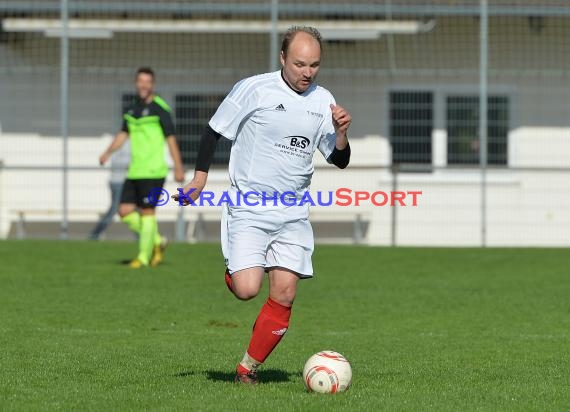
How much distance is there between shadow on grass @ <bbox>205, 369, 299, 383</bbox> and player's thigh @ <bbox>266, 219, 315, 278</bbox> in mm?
705

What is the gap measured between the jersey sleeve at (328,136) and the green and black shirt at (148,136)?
785 centimetres

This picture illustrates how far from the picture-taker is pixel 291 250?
7156 millimetres

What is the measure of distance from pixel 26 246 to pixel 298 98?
12698mm

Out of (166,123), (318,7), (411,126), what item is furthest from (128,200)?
(411,126)

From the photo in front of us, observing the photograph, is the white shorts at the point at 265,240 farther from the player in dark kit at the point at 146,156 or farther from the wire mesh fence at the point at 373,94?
the wire mesh fence at the point at 373,94

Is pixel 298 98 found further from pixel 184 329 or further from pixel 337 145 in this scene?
pixel 184 329

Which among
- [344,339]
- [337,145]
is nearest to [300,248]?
[337,145]

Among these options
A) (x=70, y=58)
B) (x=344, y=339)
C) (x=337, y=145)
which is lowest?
(x=344, y=339)

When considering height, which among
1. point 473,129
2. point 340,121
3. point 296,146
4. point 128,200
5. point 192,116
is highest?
point 192,116

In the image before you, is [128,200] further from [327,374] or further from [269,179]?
[327,374]

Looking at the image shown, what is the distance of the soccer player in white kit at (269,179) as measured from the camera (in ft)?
23.2

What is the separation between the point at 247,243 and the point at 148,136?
26.9 ft

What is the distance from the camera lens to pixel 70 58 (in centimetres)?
2239

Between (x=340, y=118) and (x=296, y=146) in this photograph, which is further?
(x=296, y=146)
